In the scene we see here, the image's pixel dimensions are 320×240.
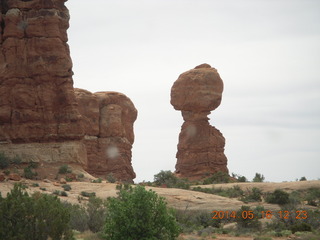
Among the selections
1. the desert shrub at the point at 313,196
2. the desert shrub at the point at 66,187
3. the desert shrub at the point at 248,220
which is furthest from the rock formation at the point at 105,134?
the desert shrub at the point at 248,220

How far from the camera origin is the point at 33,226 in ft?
49.9

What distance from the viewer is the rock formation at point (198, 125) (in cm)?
5584

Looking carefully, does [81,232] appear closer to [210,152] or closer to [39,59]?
[39,59]

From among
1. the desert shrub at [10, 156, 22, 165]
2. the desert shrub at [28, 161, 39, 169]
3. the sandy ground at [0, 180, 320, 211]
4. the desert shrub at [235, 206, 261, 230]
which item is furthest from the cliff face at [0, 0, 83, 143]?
the desert shrub at [235, 206, 261, 230]

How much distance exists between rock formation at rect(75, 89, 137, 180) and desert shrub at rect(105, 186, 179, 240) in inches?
1402

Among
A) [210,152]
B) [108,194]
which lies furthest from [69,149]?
[210,152]

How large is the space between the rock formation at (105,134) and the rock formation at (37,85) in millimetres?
13299

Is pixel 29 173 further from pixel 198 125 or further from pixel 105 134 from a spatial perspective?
pixel 198 125

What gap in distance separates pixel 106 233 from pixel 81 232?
390cm

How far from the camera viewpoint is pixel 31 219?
15336mm
